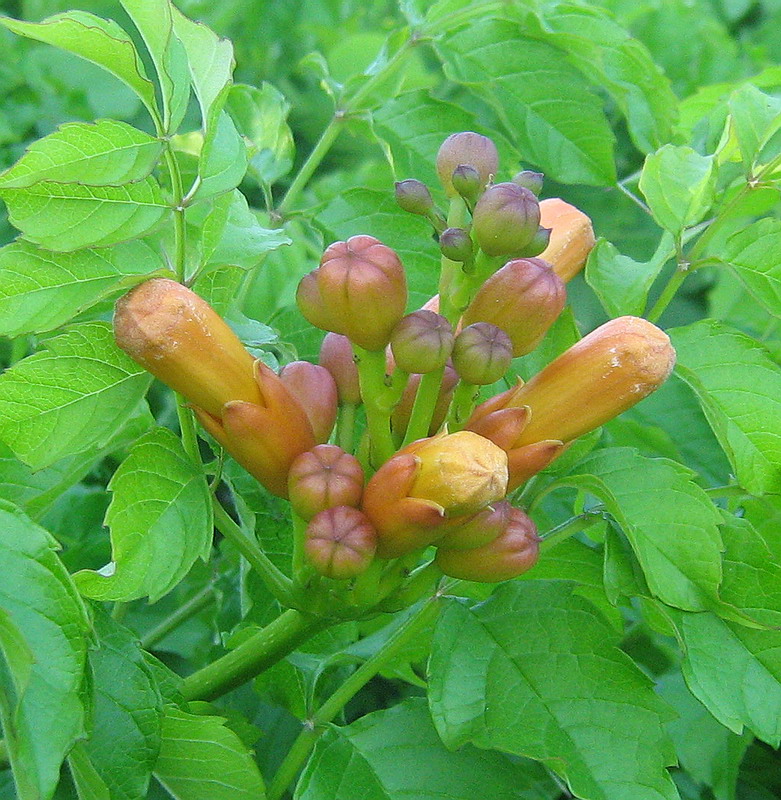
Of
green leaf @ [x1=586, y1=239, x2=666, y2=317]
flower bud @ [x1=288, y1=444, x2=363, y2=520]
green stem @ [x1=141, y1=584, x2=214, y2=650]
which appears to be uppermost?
green leaf @ [x1=586, y1=239, x2=666, y2=317]

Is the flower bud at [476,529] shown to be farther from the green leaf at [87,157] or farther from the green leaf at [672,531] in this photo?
the green leaf at [87,157]

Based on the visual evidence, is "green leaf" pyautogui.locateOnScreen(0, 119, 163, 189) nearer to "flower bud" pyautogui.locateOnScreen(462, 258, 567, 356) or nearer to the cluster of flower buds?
the cluster of flower buds

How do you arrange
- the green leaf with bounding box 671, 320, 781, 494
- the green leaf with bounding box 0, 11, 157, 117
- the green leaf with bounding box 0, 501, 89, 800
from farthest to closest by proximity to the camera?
the green leaf with bounding box 671, 320, 781, 494, the green leaf with bounding box 0, 11, 157, 117, the green leaf with bounding box 0, 501, 89, 800

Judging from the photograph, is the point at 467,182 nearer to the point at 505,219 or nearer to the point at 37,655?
the point at 505,219

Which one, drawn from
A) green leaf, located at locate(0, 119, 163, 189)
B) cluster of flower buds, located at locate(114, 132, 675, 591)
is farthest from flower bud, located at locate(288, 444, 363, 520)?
green leaf, located at locate(0, 119, 163, 189)

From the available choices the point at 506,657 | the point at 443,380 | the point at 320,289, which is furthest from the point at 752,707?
the point at 320,289

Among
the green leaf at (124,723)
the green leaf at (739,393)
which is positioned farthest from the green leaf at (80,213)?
the green leaf at (739,393)
